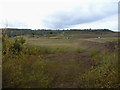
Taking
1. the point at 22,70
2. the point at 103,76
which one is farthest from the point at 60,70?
the point at 103,76

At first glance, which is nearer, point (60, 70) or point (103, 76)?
point (103, 76)

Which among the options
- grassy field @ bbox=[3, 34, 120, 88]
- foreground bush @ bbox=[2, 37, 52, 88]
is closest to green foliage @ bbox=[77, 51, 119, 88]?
grassy field @ bbox=[3, 34, 120, 88]

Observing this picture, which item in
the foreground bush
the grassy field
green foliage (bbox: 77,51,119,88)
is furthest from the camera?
green foliage (bbox: 77,51,119,88)

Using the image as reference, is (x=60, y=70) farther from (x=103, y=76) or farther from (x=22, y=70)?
(x=103, y=76)

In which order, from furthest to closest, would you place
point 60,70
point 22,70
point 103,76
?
1. point 60,70
2. point 22,70
3. point 103,76

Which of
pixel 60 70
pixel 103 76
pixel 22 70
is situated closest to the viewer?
pixel 103 76

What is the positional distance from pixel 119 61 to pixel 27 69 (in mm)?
6348

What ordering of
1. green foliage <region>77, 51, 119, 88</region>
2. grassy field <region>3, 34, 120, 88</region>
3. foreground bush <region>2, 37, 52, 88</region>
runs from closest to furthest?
1. foreground bush <region>2, 37, 52, 88</region>
2. grassy field <region>3, 34, 120, 88</region>
3. green foliage <region>77, 51, 119, 88</region>

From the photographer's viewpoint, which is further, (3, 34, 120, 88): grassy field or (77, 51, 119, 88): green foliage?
(77, 51, 119, 88): green foliage

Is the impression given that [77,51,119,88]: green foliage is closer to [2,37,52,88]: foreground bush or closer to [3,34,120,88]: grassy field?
[3,34,120,88]: grassy field

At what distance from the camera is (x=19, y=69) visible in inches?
747

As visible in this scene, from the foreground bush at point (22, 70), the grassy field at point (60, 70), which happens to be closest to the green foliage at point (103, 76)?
the grassy field at point (60, 70)

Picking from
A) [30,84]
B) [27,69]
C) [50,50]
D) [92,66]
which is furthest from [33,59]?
[50,50]

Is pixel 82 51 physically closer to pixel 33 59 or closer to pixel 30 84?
pixel 33 59
